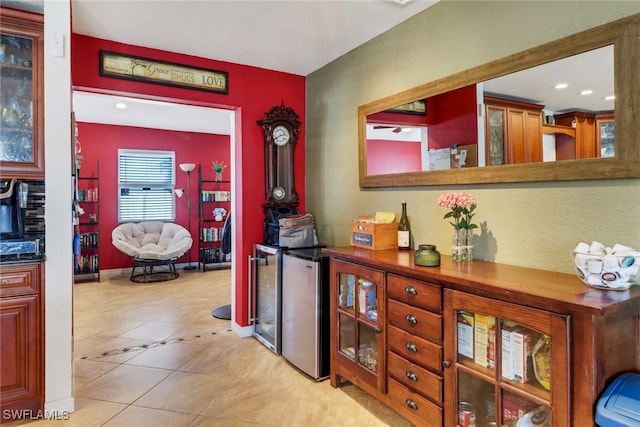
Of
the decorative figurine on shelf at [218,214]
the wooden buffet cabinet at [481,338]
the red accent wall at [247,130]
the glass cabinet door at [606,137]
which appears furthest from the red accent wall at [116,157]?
the glass cabinet door at [606,137]

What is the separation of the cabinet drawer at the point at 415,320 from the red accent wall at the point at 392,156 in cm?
99

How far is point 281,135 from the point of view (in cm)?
368

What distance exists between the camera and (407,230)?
2594mm

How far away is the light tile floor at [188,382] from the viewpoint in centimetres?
223

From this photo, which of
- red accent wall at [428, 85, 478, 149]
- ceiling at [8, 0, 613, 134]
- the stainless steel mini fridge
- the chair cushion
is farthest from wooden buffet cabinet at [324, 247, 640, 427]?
the chair cushion

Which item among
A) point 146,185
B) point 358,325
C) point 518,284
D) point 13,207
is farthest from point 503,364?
point 146,185

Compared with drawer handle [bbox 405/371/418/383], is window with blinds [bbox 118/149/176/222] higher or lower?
higher

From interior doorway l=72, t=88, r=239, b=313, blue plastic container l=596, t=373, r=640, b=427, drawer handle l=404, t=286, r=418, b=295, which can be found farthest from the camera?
interior doorway l=72, t=88, r=239, b=313

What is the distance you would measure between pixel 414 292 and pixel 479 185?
2.46 ft

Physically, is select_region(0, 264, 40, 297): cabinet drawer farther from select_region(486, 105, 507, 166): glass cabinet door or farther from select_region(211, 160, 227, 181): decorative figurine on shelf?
select_region(211, 160, 227, 181): decorative figurine on shelf

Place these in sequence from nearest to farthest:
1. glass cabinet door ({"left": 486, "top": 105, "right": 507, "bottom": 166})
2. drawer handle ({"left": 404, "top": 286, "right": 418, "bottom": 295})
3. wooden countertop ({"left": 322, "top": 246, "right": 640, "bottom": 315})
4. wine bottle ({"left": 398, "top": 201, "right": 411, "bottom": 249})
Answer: wooden countertop ({"left": 322, "top": 246, "right": 640, "bottom": 315}) → drawer handle ({"left": 404, "top": 286, "right": 418, "bottom": 295}) → glass cabinet door ({"left": 486, "top": 105, "right": 507, "bottom": 166}) → wine bottle ({"left": 398, "top": 201, "right": 411, "bottom": 249})

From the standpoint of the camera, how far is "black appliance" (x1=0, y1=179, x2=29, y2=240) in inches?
88.3

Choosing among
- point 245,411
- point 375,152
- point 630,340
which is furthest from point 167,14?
point 630,340

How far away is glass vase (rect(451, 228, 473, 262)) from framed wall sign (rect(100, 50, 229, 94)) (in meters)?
2.49
